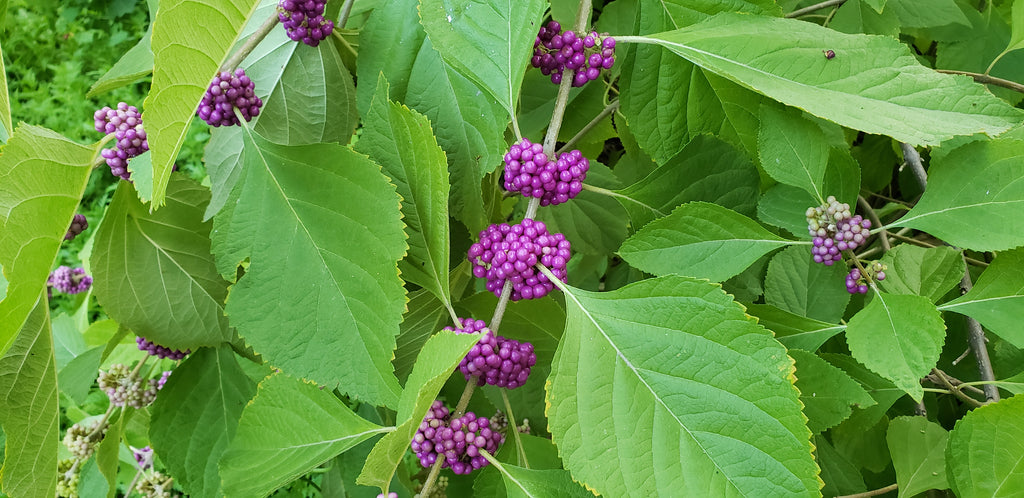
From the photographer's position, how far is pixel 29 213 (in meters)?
0.71

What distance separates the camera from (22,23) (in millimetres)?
4609

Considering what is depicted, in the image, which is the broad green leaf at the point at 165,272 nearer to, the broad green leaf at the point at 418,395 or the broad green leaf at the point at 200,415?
the broad green leaf at the point at 200,415

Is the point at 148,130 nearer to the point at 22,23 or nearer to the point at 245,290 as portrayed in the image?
the point at 245,290

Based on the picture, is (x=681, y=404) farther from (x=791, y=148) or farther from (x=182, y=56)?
(x=182, y=56)

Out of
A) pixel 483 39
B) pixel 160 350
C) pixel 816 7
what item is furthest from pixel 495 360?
pixel 816 7

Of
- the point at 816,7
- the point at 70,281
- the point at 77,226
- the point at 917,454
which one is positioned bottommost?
the point at 70,281

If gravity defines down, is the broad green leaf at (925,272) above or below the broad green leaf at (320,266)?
below

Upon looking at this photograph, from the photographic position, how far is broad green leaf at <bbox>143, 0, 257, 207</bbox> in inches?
21.2

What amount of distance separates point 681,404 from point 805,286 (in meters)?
0.44

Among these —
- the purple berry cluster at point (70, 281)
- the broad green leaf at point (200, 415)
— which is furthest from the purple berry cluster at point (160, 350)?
the purple berry cluster at point (70, 281)

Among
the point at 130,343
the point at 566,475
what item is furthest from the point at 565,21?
the point at 130,343

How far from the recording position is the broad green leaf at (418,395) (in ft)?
2.00

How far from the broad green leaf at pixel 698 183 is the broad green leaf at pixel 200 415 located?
2.41 ft

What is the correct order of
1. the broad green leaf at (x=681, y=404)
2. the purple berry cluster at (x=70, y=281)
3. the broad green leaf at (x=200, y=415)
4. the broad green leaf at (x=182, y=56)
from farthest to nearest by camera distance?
→ the purple berry cluster at (x=70, y=281), the broad green leaf at (x=200, y=415), the broad green leaf at (x=681, y=404), the broad green leaf at (x=182, y=56)
